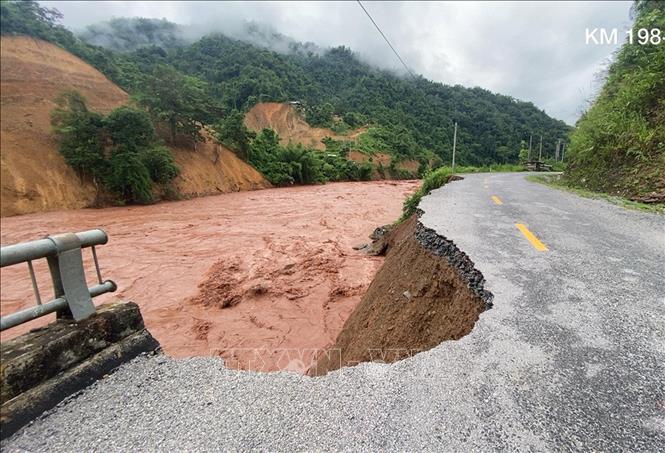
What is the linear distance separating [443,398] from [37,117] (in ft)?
6.67

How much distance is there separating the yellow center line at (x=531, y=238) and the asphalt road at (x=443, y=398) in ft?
4.16

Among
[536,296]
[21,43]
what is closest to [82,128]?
[21,43]

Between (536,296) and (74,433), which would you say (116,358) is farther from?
(536,296)

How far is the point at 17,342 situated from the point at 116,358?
0.48 metres

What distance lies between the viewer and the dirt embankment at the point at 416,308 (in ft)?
9.07

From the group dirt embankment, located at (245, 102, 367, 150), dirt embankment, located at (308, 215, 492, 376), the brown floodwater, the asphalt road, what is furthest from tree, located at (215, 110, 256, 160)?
the asphalt road

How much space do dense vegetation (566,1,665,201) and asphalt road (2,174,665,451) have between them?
7168 mm

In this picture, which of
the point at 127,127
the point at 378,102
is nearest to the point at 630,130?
the point at 127,127

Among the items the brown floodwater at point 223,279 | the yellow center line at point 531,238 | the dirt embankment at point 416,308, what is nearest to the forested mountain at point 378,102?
the brown floodwater at point 223,279

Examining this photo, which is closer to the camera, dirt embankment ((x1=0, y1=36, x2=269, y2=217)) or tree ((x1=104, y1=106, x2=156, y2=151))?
dirt embankment ((x1=0, y1=36, x2=269, y2=217))

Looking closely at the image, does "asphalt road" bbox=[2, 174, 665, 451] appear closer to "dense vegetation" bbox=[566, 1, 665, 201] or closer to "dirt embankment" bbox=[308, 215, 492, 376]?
"dirt embankment" bbox=[308, 215, 492, 376]

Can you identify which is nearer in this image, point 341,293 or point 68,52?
point 68,52

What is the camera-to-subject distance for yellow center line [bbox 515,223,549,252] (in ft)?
12.3

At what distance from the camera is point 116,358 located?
174 centimetres
